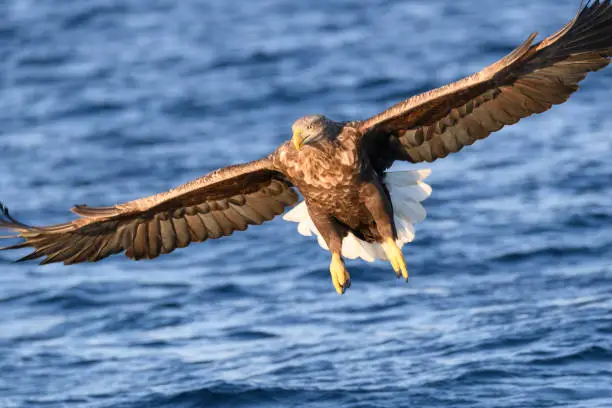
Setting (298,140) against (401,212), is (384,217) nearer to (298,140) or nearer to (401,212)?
(401,212)

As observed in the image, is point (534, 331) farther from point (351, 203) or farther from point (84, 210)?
point (84, 210)

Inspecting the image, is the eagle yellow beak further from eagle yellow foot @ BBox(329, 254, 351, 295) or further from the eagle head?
eagle yellow foot @ BBox(329, 254, 351, 295)

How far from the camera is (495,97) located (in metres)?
9.56

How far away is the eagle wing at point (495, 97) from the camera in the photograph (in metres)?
9.09

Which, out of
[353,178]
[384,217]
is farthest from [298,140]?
[384,217]

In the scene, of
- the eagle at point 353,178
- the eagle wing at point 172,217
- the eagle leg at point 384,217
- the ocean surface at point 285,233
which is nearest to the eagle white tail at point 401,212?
the eagle at point 353,178

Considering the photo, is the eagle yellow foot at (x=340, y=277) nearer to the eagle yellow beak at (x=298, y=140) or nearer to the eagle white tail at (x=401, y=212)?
the eagle white tail at (x=401, y=212)

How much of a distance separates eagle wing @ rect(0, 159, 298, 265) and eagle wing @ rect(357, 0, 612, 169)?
2.93 ft

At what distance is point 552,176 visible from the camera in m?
15.9

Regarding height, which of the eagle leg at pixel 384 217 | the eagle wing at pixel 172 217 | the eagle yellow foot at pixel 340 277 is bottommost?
the eagle yellow foot at pixel 340 277

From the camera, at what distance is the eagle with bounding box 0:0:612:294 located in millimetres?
9188

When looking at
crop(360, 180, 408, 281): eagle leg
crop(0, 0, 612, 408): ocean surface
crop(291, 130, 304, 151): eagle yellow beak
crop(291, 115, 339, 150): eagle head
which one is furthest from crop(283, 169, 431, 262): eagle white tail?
crop(0, 0, 612, 408): ocean surface

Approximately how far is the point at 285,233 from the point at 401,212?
5.15 m

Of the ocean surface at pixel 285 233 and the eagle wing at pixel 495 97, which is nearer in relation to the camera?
the eagle wing at pixel 495 97
